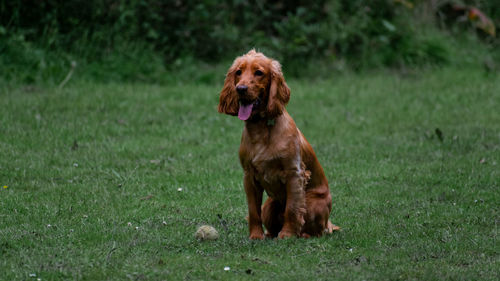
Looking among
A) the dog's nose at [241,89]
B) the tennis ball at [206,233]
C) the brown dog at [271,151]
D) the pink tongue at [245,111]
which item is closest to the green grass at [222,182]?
the tennis ball at [206,233]

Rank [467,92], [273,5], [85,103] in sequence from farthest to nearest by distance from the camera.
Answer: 1. [273,5]
2. [467,92]
3. [85,103]

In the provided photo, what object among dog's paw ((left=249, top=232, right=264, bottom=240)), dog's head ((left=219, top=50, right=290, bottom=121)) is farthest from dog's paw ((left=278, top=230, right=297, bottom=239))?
dog's head ((left=219, top=50, right=290, bottom=121))

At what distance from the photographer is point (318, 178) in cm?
559

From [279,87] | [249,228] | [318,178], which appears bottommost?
[249,228]

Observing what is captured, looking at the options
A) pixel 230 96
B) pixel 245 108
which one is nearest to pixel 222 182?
pixel 230 96

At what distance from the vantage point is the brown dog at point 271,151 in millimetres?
5250

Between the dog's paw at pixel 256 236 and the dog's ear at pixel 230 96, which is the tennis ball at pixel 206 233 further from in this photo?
the dog's ear at pixel 230 96

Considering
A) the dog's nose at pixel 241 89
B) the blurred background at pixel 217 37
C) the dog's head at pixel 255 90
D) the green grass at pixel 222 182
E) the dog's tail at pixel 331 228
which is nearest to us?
the green grass at pixel 222 182

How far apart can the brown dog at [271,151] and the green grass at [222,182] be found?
0.22 metres

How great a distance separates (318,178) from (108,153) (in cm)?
368

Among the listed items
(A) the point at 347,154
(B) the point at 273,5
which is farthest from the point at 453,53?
(A) the point at 347,154

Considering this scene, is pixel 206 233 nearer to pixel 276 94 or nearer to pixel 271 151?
pixel 271 151

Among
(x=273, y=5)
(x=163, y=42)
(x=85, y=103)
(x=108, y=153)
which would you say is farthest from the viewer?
(x=273, y=5)

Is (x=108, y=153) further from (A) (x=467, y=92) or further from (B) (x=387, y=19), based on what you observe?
(B) (x=387, y=19)
